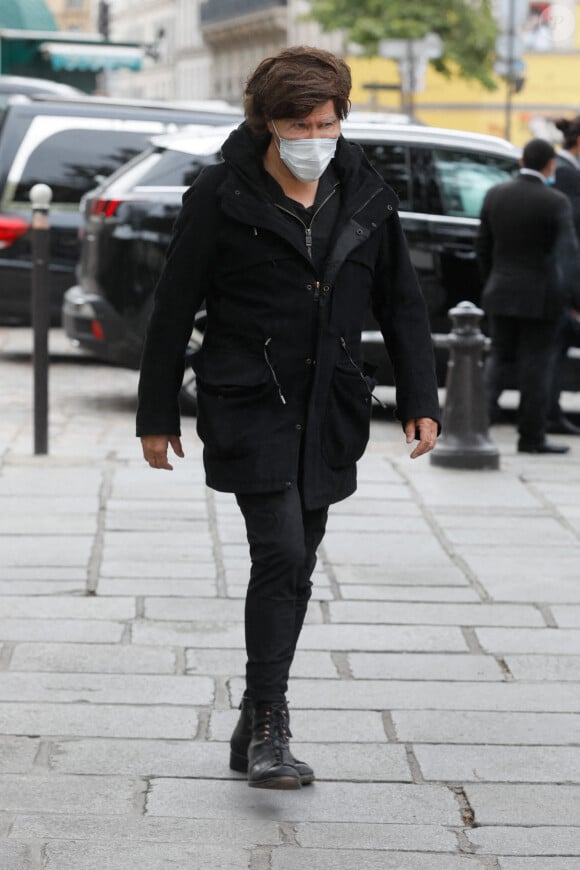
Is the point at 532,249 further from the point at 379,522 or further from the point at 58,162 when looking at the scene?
the point at 58,162

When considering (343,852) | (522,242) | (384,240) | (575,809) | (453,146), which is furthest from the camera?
(453,146)

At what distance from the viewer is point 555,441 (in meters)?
10.7

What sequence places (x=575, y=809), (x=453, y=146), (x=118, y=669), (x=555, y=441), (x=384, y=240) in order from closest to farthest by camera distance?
(x=575, y=809), (x=384, y=240), (x=118, y=669), (x=555, y=441), (x=453, y=146)

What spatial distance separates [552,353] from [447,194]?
5.51 ft

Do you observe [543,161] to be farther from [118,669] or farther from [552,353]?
[118,669]

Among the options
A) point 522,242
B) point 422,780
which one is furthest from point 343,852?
point 522,242

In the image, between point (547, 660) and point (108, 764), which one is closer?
point (108, 764)

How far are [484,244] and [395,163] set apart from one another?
1299 millimetres

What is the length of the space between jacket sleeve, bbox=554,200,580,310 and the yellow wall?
40836mm

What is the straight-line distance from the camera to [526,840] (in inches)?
157

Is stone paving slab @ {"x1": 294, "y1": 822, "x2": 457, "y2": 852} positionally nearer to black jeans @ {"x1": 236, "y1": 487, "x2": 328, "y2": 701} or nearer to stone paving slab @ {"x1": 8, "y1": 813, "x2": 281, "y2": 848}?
stone paving slab @ {"x1": 8, "y1": 813, "x2": 281, "y2": 848}

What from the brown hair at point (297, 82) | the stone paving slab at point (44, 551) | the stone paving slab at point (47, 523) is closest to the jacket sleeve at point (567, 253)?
the stone paving slab at point (47, 523)

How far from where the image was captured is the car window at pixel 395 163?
11.2 meters

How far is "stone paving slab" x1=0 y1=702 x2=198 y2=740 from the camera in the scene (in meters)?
4.73
